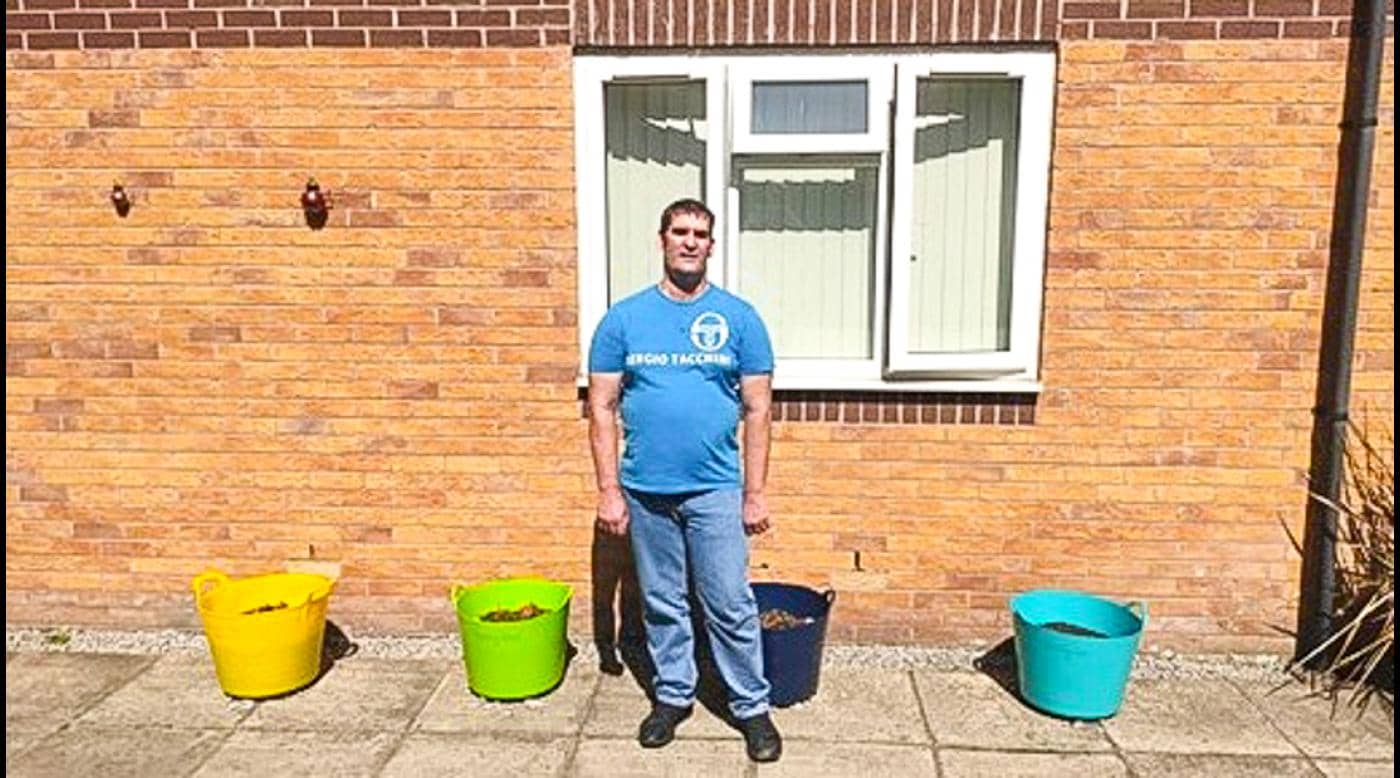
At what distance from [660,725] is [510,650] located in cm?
63

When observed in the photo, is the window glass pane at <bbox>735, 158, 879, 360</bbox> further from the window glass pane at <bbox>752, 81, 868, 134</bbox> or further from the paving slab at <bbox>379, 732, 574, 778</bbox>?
the paving slab at <bbox>379, 732, 574, 778</bbox>

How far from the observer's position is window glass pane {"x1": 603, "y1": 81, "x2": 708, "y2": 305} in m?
4.14

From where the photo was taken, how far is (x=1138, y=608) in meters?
3.96

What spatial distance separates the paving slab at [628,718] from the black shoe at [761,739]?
0.33ft

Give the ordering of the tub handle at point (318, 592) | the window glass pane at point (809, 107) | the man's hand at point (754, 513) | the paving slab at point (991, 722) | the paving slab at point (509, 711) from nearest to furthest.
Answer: the man's hand at point (754, 513) → the paving slab at point (991, 722) → the paving slab at point (509, 711) → the tub handle at point (318, 592) → the window glass pane at point (809, 107)

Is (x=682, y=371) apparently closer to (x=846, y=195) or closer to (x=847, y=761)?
(x=846, y=195)

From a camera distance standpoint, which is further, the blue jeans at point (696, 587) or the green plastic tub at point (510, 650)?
the green plastic tub at point (510, 650)

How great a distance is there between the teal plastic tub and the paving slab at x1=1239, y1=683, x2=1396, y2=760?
0.55 m

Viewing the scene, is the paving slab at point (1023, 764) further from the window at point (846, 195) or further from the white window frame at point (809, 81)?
the white window frame at point (809, 81)

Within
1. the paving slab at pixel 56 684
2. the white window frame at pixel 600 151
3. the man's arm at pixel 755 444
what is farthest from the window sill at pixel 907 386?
the paving slab at pixel 56 684

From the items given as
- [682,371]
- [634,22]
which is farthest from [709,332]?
[634,22]

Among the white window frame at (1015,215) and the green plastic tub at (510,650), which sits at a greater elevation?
the white window frame at (1015,215)

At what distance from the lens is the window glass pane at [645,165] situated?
13.6ft

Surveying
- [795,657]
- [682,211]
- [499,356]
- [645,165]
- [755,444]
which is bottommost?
[795,657]
